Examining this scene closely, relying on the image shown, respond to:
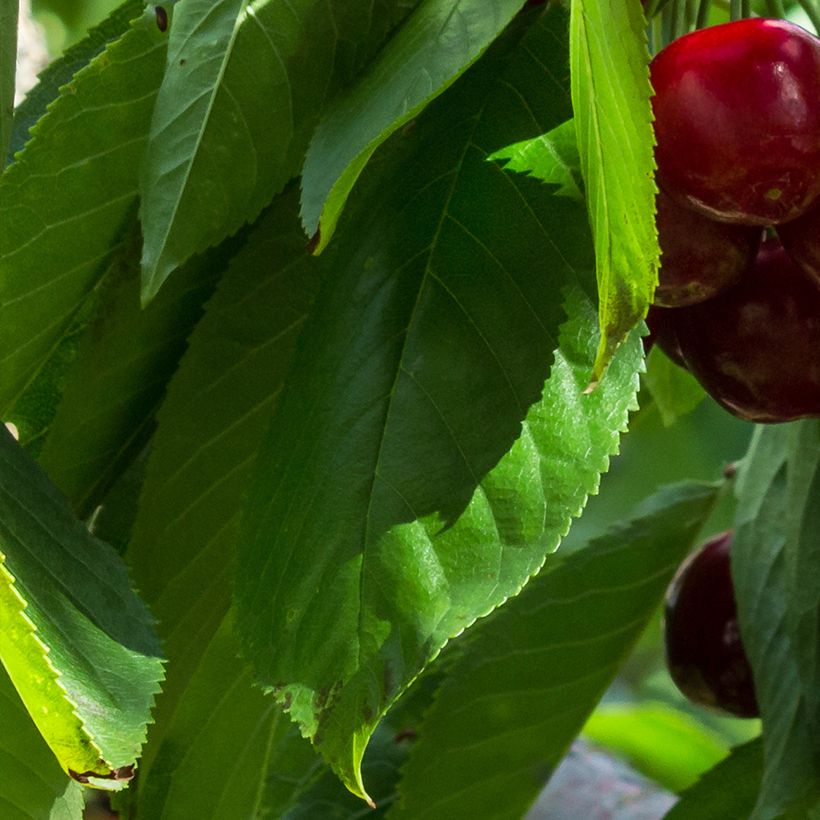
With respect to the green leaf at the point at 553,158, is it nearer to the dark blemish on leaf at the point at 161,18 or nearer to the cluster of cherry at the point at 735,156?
the cluster of cherry at the point at 735,156

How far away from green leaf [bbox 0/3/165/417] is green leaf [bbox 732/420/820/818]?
40 centimetres

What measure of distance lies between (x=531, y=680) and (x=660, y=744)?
0.94m

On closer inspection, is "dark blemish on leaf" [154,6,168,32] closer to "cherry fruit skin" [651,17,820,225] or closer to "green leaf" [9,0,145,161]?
"green leaf" [9,0,145,161]

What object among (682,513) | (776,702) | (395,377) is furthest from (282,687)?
(682,513)

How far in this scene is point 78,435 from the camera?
0.61 metres

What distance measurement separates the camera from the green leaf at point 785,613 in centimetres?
74

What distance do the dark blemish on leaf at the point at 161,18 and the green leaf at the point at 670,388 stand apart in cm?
39

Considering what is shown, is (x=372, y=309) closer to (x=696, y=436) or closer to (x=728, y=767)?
(x=728, y=767)

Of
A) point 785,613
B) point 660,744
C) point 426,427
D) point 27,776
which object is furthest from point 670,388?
point 660,744

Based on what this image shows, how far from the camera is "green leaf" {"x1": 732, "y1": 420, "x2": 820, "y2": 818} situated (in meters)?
0.74

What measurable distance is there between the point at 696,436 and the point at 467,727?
135cm

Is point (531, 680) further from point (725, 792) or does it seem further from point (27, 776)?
point (27, 776)

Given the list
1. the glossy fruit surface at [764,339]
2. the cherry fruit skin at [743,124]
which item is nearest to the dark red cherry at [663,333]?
the glossy fruit surface at [764,339]

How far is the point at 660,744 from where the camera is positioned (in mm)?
1722
